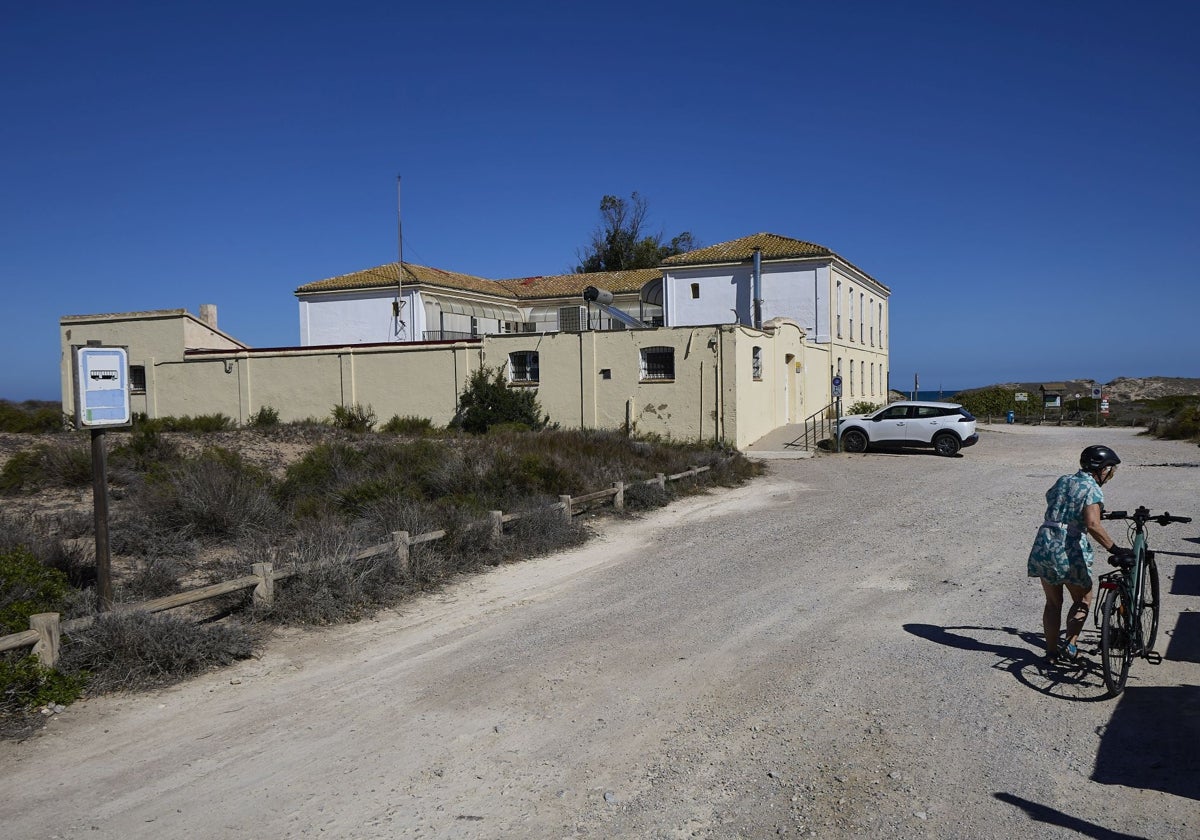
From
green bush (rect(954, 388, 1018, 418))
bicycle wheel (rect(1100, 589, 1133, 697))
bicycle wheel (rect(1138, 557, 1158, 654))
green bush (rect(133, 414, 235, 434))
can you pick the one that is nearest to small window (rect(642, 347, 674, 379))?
green bush (rect(133, 414, 235, 434))

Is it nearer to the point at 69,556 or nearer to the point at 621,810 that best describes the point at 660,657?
the point at 621,810

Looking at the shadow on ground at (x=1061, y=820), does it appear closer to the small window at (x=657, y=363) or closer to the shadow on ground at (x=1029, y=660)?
the shadow on ground at (x=1029, y=660)

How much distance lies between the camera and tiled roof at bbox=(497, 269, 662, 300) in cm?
4541

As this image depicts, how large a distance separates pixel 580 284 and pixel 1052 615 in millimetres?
41259

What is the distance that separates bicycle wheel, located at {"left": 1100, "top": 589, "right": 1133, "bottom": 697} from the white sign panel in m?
7.33

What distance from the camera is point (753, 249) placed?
1551 inches

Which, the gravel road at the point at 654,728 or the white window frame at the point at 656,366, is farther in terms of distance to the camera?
the white window frame at the point at 656,366

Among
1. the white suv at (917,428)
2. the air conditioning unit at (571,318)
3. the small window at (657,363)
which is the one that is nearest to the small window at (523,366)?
the air conditioning unit at (571,318)

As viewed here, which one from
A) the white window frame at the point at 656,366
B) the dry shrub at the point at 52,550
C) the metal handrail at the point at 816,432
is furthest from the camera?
the metal handrail at the point at 816,432

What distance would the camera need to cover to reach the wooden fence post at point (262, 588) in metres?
7.87

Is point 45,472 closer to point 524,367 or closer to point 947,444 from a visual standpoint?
point 524,367

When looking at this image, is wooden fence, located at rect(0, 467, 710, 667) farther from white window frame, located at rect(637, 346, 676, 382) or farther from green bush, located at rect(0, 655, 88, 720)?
white window frame, located at rect(637, 346, 676, 382)

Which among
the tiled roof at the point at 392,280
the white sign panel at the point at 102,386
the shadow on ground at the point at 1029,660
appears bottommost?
the shadow on ground at the point at 1029,660

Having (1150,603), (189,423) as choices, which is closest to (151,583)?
(1150,603)
